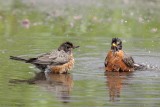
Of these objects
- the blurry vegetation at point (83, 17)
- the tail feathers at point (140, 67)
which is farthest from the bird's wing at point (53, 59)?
the blurry vegetation at point (83, 17)

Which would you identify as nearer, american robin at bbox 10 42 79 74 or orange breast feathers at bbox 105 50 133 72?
american robin at bbox 10 42 79 74

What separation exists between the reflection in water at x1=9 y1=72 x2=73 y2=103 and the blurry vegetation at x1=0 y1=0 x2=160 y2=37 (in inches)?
213

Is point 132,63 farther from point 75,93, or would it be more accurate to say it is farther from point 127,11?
point 127,11

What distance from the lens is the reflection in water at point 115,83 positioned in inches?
412

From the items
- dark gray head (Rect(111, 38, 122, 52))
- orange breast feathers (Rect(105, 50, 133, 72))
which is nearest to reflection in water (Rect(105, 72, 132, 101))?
orange breast feathers (Rect(105, 50, 133, 72))

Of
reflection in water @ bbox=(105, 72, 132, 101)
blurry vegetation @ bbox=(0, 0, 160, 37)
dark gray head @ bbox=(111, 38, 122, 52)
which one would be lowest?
reflection in water @ bbox=(105, 72, 132, 101)

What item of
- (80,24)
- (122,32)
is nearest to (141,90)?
(122,32)

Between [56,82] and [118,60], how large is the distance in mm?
1926

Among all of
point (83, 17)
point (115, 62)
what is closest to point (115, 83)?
point (115, 62)

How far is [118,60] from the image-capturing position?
13359mm

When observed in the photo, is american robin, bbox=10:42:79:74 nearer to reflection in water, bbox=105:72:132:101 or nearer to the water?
the water

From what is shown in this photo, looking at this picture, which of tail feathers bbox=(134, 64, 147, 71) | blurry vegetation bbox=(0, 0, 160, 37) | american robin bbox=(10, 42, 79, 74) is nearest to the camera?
american robin bbox=(10, 42, 79, 74)

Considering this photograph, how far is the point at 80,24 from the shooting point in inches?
787

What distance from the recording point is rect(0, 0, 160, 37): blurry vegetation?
732 inches
